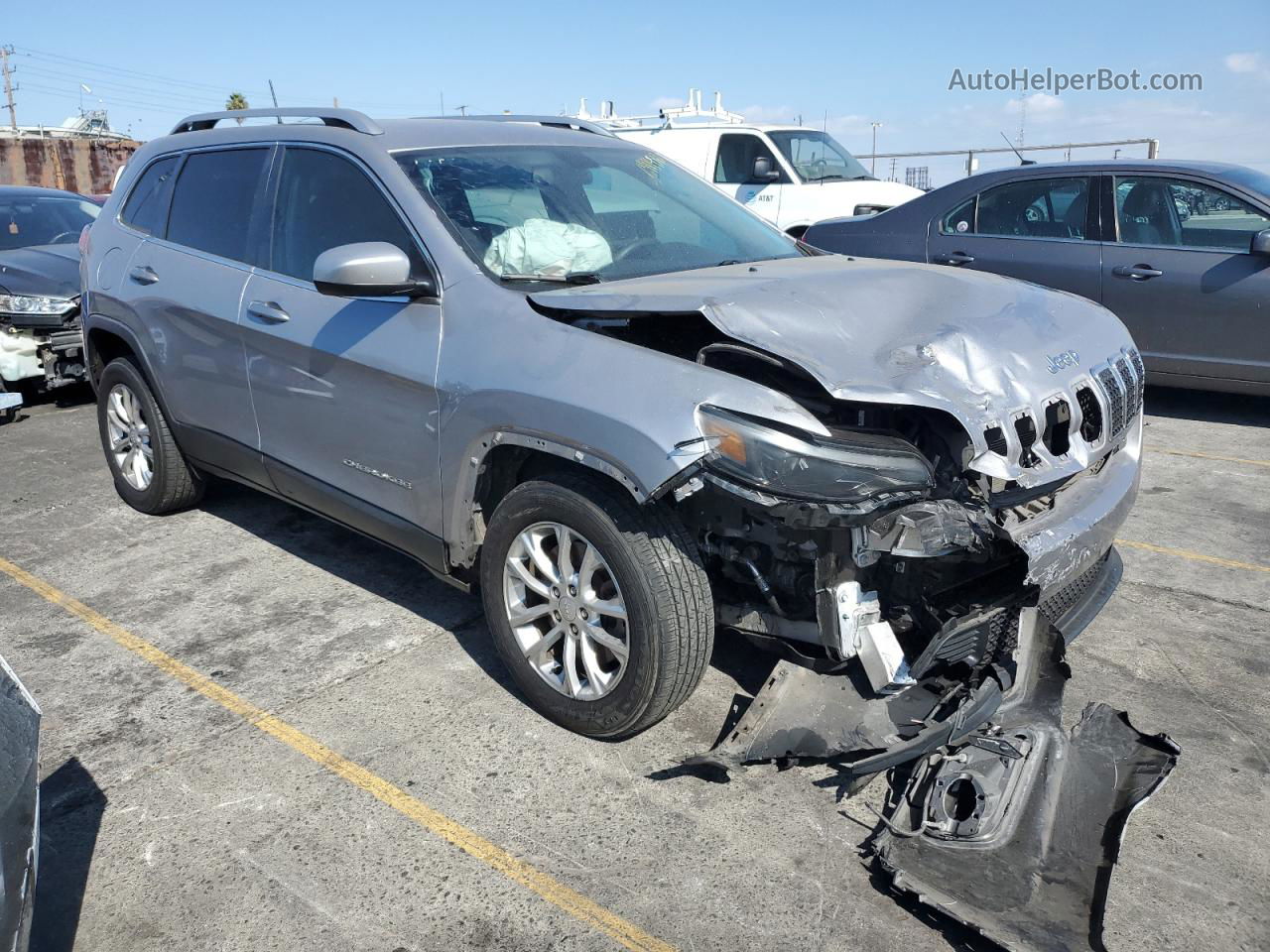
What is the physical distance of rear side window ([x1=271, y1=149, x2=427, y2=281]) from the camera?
3.79 metres

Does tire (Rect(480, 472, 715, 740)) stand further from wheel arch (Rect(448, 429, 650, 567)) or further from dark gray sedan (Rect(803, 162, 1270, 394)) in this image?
dark gray sedan (Rect(803, 162, 1270, 394))

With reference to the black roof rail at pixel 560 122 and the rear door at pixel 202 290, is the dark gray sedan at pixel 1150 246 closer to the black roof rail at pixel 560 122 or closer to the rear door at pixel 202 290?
the black roof rail at pixel 560 122

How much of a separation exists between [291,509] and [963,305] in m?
3.84

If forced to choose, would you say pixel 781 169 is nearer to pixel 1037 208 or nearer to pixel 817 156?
pixel 817 156

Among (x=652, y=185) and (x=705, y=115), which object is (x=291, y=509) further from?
(x=705, y=115)

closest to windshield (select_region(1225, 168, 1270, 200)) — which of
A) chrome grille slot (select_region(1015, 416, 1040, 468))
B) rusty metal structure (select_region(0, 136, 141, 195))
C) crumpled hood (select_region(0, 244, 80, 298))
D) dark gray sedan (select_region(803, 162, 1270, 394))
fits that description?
dark gray sedan (select_region(803, 162, 1270, 394))

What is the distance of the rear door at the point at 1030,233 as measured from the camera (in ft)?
23.9

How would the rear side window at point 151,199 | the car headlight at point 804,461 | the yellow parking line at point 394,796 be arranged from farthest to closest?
the rear side window at point 151,199
the car headlight at point 804,461
the yellow parking line at point 394,796

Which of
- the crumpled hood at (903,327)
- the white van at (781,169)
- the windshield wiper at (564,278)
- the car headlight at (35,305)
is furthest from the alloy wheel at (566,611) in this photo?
the white van at (781,169)

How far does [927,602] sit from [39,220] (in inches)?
361

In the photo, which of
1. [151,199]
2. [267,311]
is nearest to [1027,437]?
[267,311]

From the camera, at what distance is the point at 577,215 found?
3.91m

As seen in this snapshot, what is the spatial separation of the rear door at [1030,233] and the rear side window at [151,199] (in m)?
4.97

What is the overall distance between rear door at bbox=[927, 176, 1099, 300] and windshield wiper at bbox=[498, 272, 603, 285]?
4.44 m
